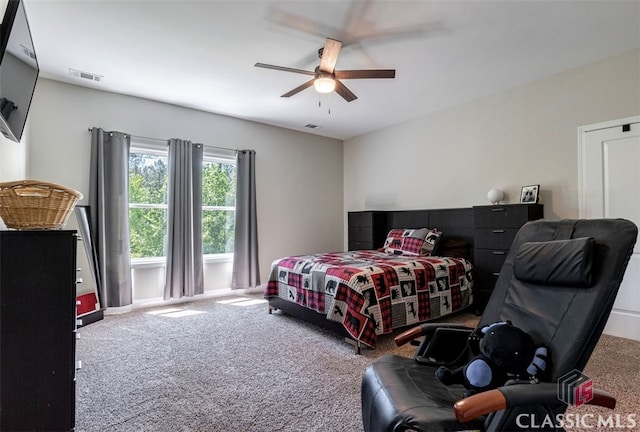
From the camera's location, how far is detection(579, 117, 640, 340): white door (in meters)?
2.97

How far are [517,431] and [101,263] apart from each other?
4.17m

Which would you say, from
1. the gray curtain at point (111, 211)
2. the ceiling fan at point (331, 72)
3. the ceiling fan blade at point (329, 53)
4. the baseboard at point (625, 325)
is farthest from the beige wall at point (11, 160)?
the baseboard at point (625, 325)

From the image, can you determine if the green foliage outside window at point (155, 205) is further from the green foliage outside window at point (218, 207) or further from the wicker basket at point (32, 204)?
the wicker basket at point (32, 204)

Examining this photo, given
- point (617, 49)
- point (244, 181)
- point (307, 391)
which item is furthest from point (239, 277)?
point (617, 49)

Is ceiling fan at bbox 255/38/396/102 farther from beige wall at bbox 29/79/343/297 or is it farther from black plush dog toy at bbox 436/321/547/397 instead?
beige wall at bbox 29/79/343/297

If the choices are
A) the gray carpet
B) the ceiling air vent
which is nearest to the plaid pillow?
the gray carpet

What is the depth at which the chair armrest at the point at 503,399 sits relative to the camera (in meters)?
0.97

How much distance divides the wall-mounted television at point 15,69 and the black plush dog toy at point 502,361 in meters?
2.51

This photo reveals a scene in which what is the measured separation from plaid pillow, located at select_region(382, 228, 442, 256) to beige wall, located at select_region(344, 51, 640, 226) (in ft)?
2.06

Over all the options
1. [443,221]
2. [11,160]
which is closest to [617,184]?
[443,221]

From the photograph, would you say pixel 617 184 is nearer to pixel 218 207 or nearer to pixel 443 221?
pixel 443 221

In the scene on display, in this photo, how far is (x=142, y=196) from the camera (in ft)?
13.7

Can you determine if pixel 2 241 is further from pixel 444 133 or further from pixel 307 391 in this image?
pixel 444 133

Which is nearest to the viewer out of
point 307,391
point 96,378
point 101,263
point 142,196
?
point 307,391
